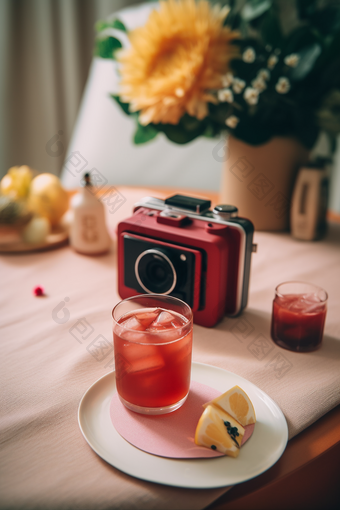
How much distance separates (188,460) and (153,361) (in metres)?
0.12

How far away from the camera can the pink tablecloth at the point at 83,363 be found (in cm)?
44

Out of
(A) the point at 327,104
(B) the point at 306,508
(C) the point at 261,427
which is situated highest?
(A) the point at 327,104

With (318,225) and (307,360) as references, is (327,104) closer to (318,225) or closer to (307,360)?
(318,225)

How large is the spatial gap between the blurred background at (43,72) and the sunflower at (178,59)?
1006mm

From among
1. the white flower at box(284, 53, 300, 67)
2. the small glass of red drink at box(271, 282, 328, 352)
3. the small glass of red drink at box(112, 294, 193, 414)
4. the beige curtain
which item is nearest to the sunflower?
the white flower at box(284, 53, 300, 67)

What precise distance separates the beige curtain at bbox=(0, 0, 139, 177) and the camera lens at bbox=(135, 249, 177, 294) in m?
1.61

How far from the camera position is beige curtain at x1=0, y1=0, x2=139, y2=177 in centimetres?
198

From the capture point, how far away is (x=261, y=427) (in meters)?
0.52

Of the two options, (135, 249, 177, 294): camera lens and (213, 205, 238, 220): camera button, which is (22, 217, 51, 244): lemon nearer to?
(135, 249, 177, 294): camera lens

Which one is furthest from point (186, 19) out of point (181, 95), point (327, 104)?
point (327, 104)

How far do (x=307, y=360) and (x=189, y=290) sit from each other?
23 cm

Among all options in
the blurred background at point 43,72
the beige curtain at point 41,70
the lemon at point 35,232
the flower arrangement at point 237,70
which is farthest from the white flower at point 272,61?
the beige curtain at point 41,70

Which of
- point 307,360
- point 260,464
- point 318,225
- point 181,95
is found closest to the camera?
point 260,464

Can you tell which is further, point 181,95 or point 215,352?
point 181,95
